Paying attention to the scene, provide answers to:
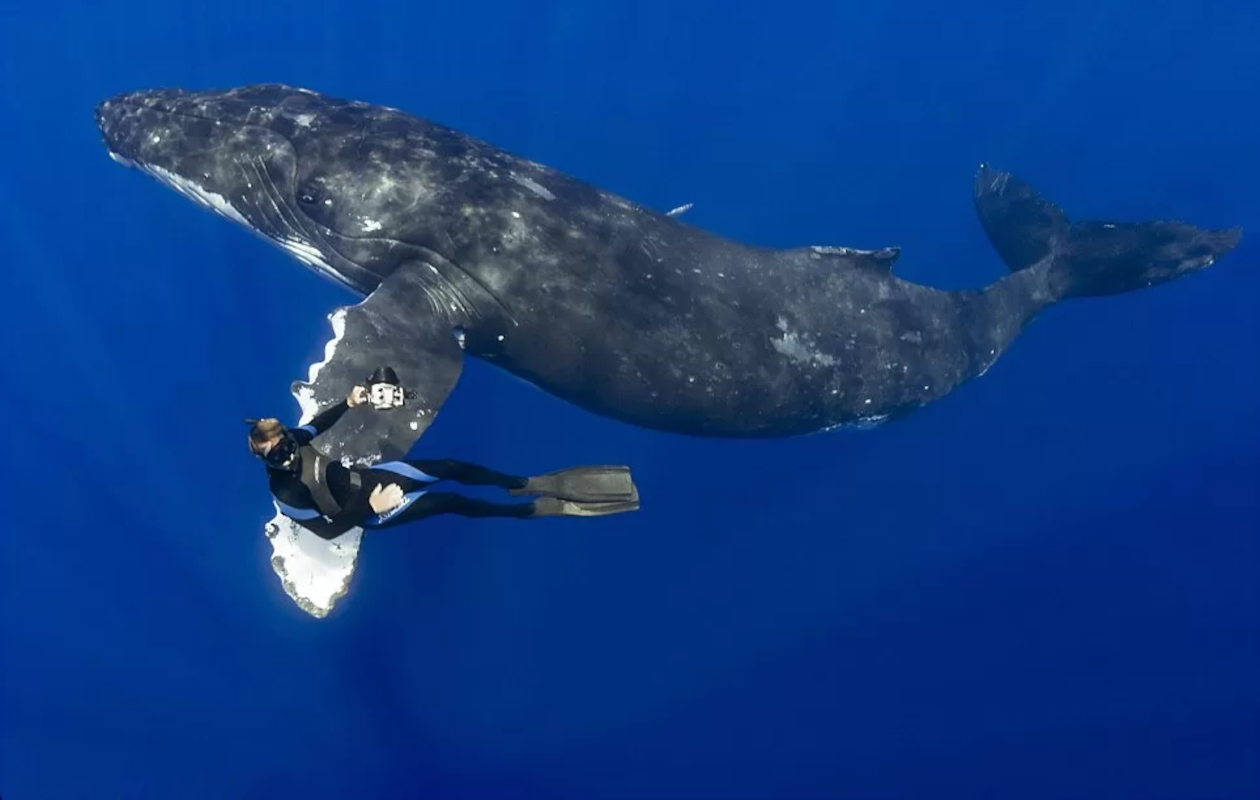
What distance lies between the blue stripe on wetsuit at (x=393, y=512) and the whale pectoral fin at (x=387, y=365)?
44cm

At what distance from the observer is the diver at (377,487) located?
232 inches

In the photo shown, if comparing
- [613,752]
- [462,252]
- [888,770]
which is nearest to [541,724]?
[613,752]

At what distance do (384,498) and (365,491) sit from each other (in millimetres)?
170

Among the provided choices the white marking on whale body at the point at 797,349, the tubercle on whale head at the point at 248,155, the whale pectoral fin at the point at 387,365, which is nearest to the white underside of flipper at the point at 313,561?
the whale pectoral fin at the point at 387,365

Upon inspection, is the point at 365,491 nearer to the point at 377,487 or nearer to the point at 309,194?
the point at 377,487

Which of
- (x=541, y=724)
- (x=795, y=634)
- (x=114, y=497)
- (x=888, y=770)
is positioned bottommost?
(x=888, y=770)

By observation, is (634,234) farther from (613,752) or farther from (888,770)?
(888,770)

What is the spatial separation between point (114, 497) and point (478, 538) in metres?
7.31

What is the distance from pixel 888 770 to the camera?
13578 millimetres

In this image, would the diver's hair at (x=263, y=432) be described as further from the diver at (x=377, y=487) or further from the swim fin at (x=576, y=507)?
the swim fin at (x=576, y=507)

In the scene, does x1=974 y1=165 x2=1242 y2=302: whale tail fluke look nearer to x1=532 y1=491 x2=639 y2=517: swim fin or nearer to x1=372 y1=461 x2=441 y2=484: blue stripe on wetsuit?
x1=532 y1=491 x2=639 y2=517: swim fin

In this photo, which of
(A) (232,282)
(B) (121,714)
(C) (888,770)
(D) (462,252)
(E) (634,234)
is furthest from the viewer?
(A) (232,282)

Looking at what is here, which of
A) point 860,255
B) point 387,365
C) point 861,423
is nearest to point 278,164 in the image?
point 387,365

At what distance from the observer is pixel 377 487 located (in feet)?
21.9
